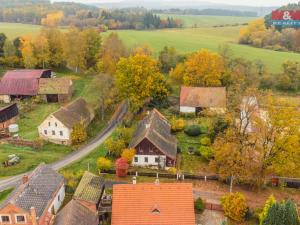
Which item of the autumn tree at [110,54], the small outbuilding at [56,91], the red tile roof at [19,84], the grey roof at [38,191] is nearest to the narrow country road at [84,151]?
the grey roof at [38,191]

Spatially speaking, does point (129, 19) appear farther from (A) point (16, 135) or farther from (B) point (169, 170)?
(B) point (169, 170)

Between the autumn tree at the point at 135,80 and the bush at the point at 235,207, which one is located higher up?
the autumn tree at the point at 135,80

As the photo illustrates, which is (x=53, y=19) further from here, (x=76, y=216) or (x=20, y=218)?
(x=76, y=216)

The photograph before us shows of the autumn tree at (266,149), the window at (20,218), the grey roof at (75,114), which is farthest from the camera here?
the grey roof at (75,114)

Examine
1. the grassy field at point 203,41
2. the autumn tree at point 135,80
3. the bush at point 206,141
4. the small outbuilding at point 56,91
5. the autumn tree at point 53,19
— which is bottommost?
the bush at point 206,141

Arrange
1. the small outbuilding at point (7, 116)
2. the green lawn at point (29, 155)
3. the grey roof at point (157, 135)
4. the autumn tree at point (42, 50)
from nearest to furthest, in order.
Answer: the green lawn at point (29, 155) < the grey roof at point (157, 135) < the small outbuilding at point (7, 116) < the autumn tree at point (42, 50)

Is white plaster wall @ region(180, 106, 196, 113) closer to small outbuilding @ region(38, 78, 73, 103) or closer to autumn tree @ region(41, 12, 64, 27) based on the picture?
small outbuilding @ region(38, 78, 73, 103)

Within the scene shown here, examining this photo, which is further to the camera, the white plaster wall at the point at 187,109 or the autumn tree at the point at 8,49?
the autumn tree at the point at 8,49

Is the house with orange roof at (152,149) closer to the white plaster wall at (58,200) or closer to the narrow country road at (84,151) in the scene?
the narrow country road at (84,151)
